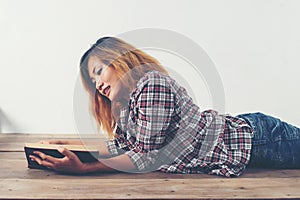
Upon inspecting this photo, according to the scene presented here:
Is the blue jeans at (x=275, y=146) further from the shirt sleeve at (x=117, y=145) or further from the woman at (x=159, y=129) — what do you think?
the shirt sleeve at (x=117, y=145)

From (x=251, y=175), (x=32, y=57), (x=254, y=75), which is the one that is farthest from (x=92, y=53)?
(x=254, y=75)

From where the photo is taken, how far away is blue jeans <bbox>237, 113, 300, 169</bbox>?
125 cm

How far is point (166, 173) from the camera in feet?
4.00

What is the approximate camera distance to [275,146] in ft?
4.10

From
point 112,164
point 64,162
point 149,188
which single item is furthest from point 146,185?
point 64,162

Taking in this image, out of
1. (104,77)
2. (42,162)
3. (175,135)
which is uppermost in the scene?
(104,77)

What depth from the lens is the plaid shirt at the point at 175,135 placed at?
3.78ft

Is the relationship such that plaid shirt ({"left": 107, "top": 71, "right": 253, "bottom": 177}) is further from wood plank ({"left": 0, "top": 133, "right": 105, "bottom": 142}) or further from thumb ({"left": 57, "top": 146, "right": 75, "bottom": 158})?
wood plank ({"left": 0, "top": 133, "right": 105, "bottom": 142})

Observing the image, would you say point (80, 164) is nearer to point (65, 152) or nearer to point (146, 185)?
point (65, 152)

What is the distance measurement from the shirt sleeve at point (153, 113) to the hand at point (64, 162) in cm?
Result: 17

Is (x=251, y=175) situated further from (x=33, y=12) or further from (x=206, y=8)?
(x=33, y=12)

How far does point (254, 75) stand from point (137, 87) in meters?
0.96

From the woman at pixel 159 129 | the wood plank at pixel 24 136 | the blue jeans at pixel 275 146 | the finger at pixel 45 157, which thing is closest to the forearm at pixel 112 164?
the woman at pixel 159 129

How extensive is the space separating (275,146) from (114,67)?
58 cm
